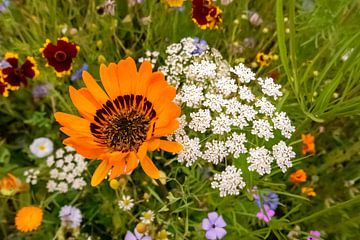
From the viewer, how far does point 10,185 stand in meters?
1.13

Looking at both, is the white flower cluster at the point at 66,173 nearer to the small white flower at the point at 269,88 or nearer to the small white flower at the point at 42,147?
the small white flower at the point at 42,147

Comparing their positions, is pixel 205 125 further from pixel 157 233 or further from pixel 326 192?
pixel 326 192

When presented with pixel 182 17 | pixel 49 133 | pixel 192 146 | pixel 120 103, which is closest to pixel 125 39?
pixel 182 17

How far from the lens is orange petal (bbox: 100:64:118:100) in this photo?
2.61 ft

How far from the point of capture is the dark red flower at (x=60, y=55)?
103 centimetres

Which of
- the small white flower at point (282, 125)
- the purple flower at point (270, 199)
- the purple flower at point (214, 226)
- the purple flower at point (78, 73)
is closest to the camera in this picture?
the small white flower at point (282, 125)

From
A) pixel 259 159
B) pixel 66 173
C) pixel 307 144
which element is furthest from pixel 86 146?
pixel 307 144

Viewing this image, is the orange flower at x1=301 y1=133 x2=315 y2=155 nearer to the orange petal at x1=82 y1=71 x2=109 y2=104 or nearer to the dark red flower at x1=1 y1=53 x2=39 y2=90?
the orange petal at x1=82 y1=71 x2=109 y2=104

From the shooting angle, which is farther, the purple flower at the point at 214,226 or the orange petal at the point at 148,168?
the purple flower at the point at 214,226

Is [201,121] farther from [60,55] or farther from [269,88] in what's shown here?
[60,55]

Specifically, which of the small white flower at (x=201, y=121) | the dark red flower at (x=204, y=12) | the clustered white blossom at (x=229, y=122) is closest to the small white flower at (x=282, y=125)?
the clustered white blossom at (x=229, y=122)

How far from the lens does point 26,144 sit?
1331mm

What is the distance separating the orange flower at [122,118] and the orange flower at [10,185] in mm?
383

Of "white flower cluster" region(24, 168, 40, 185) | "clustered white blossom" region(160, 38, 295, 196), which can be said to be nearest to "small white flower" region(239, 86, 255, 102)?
"clustered white blossom" region(160, 38, 295, 196)
